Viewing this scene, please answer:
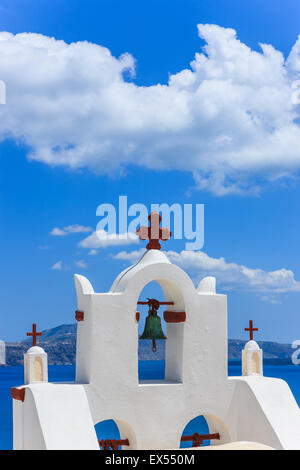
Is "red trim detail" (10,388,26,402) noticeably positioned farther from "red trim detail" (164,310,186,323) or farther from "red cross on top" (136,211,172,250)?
"red cross on top" (136,211,172,250)

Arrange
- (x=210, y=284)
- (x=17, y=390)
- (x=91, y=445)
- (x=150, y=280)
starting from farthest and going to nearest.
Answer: (x=210, y=284)
(x=150, y=280)
(x=17, y=390)
(x=91, y=445)

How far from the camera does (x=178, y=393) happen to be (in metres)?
12.2

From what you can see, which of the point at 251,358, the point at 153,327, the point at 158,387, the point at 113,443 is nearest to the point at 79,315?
the point at 153,327

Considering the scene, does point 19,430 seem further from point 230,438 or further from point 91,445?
point 230,438

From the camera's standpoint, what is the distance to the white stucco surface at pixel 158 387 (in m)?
11.0

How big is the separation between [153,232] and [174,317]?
1.62 metres

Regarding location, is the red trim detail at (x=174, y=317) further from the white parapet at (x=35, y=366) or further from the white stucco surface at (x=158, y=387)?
the white parapet at (x=35, y=366)

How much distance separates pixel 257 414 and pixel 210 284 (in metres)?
2.56

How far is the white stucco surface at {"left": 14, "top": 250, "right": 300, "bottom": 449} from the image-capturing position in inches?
435

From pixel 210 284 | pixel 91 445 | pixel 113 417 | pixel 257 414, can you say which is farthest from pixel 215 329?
pixel 91 445

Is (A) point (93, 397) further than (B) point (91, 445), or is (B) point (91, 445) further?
(A) point (93, 397)

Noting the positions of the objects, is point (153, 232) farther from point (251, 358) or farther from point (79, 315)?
point (251, 358)

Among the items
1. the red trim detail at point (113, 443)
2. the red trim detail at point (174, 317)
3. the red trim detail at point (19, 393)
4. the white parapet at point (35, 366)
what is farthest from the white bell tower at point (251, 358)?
the red trim detail at point (19, 393)

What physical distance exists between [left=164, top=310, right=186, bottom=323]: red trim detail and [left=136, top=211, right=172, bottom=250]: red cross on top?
4.09 ft
